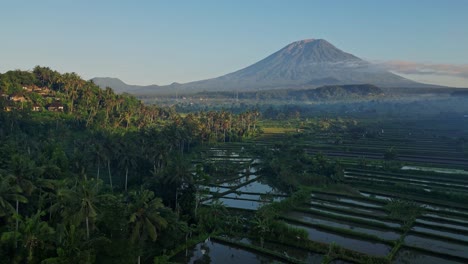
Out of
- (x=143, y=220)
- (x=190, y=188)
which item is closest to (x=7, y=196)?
(x=143, y=220)

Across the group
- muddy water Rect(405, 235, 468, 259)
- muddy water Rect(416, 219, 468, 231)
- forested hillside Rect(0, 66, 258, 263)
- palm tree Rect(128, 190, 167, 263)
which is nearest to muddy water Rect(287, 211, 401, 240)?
muddy water Rect(405, 235, 468, 259)

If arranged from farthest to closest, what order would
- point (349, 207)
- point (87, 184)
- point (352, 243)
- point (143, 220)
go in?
point (349, 207)
point (352, 243)
point (87, 184)
point (143, 220)

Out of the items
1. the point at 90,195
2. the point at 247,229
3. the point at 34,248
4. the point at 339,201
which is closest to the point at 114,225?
the point at 90,195

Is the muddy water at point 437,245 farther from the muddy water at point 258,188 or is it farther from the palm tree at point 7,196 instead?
the palm tree at point 7,196

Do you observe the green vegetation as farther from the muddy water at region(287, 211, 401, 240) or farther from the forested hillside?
the muddy water at region(287, 211, 401, 240)

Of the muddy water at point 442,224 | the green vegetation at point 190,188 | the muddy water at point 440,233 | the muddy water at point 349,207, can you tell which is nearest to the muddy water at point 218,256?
the green vegetation at point 190,188

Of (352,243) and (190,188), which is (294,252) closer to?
(352,243)

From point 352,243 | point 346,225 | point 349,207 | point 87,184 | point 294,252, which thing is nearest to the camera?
point 87,184

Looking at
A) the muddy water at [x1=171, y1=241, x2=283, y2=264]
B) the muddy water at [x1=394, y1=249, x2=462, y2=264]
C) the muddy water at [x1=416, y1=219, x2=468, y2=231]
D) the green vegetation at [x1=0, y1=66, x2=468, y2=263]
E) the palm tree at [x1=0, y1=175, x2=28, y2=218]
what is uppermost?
the palm tree at [x1=0, y1=175, x2=28, y2=218]

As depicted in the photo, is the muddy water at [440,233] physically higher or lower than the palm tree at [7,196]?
lower

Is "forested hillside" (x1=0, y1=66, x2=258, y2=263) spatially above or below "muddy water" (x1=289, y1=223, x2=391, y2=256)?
above

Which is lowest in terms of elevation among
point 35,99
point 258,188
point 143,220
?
point 258,188
